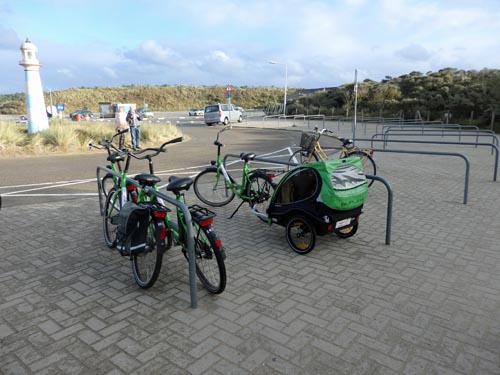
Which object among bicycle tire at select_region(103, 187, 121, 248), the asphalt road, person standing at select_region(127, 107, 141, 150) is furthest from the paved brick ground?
person standing at select_region(127, 107, 141, 150)

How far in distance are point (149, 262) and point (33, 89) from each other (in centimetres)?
1511

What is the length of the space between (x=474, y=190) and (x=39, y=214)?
25.9ft

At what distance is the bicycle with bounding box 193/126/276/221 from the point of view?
5.63 meters

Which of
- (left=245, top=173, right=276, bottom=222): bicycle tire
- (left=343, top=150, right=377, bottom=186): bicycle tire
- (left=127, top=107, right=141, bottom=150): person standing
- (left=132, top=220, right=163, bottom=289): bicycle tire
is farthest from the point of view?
(left=127, top=107, right=141, bottom=150): person standing

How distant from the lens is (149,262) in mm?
3625

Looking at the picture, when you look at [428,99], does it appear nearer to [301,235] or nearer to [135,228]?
[301,235]

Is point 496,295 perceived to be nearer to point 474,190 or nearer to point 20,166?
point 474,190

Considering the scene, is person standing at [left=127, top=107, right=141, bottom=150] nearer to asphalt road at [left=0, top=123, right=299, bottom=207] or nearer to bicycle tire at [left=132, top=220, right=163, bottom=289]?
asphalt road at [left=0, top=123, right=299, bottom=207]

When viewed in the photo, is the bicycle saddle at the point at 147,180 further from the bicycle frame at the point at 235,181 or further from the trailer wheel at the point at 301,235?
the bicycle frame at the point at 235,181

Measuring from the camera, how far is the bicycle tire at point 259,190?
5613 mm

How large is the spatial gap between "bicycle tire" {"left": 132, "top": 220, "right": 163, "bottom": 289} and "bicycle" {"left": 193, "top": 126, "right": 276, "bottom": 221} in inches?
77.1

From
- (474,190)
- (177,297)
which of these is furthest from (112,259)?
(474,190)

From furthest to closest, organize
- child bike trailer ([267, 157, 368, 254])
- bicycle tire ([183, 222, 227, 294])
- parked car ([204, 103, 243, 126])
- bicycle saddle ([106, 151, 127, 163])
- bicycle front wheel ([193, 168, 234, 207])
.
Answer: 1. parked car ([204, 103, 243, 126])
2. bicycle front wheel ([193, 168, 234, 207])
3. bicycle saddle ([106, 151, 127, 163])
4. child bike trailer ([267, 157, 368, 254])
5. bicycle tire ([183, 222, 227, 294])

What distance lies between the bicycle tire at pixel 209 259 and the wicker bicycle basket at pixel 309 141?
528 cm
